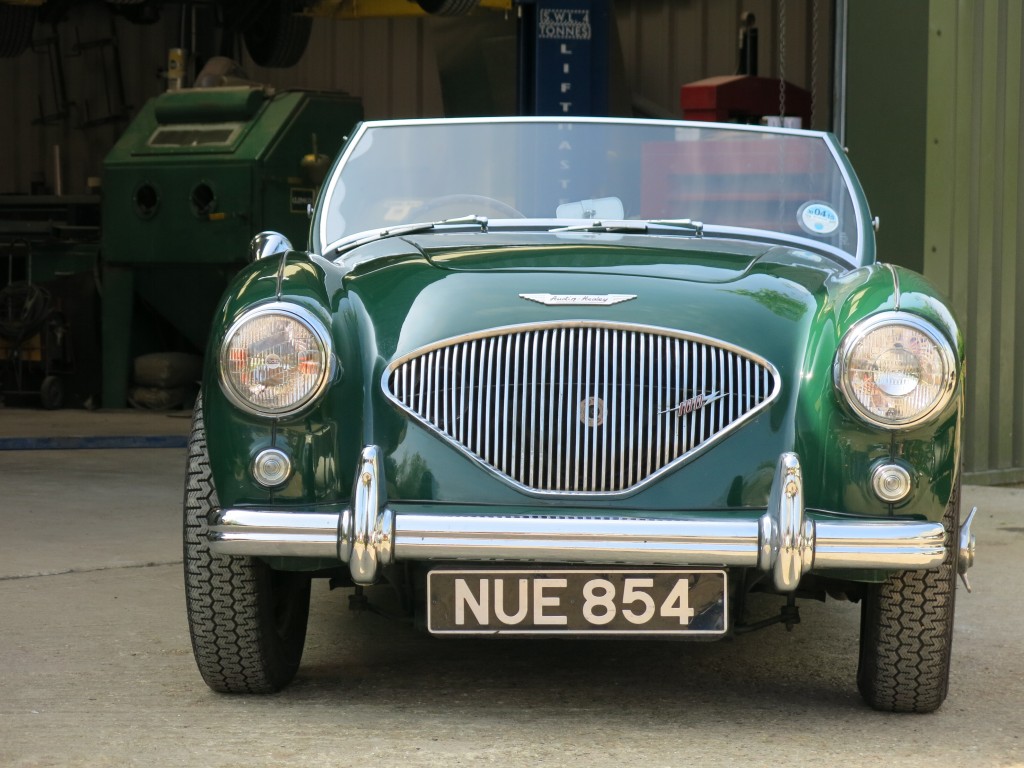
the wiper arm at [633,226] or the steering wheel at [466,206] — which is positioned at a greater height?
the steering wheel at [466,206]

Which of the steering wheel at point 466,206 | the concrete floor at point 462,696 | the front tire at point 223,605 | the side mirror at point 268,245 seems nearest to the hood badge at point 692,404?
the concrete floor at point 462,696

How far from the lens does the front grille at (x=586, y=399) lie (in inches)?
124

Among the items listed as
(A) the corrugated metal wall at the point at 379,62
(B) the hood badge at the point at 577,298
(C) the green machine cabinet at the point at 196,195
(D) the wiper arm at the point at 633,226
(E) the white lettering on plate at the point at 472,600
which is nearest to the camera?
(E) the white lettering on plate at the point at 472,600

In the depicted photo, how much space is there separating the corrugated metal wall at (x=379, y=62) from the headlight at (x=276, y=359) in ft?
23.9

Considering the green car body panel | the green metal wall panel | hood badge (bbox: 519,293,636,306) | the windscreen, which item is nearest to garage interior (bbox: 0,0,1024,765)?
the green metal wall panel

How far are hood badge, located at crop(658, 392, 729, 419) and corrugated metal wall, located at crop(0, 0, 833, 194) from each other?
7146mm

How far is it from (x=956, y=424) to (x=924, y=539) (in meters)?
0.28

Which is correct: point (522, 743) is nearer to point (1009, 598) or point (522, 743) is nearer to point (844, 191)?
point (844, 191)

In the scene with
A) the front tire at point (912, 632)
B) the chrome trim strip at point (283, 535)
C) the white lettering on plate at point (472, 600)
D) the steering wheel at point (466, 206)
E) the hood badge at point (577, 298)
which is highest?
the steering wheel at point (466, 206)

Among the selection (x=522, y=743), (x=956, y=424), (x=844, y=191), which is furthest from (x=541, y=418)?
(x=844, y=191)

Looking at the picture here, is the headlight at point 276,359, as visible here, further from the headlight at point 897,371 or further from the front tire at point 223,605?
the headlight at point 897,371

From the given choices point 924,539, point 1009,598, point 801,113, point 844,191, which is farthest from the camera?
point 801,113

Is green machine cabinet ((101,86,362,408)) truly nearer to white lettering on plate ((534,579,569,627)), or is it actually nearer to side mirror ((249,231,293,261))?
side mirror ((249,231,293,261))

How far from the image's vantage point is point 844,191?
4.32m
